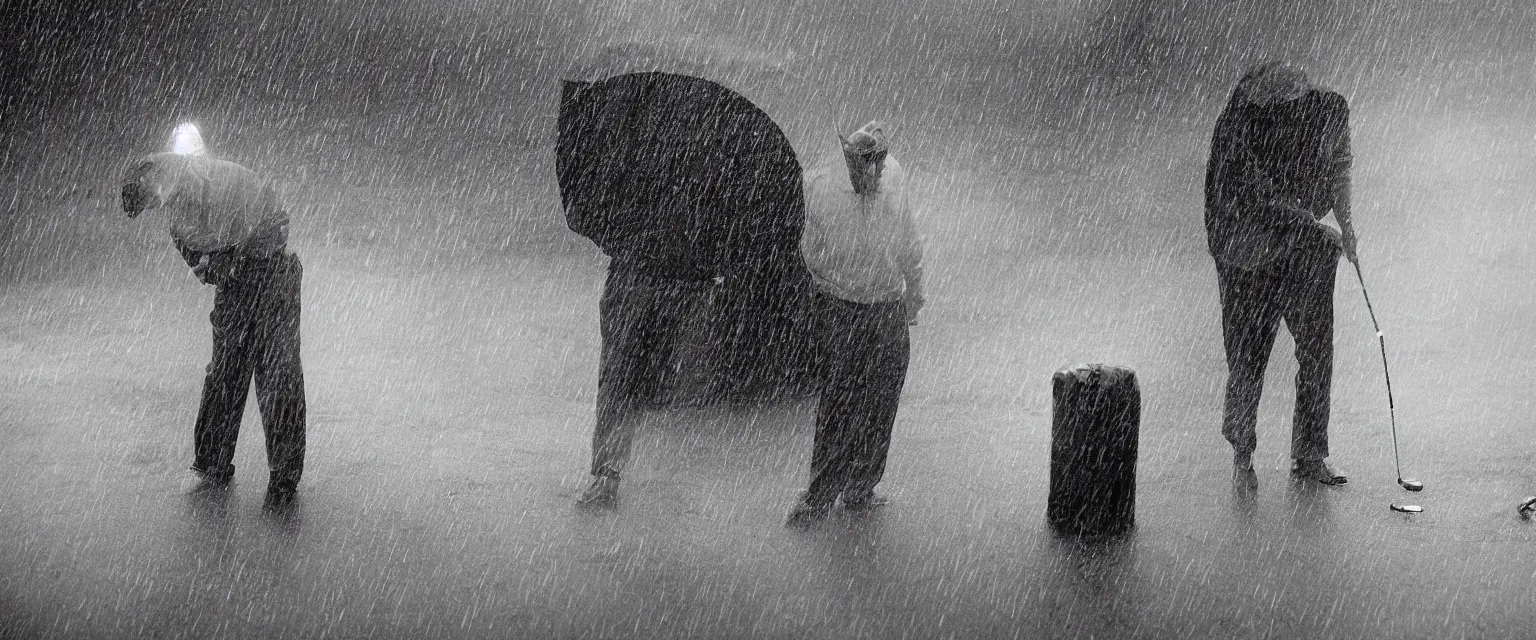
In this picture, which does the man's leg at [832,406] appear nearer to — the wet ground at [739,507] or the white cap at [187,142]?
the wet ground at [739,507]

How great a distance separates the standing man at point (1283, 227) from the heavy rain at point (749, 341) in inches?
13.6

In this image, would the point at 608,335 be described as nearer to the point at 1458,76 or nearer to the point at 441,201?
the point at 441,201

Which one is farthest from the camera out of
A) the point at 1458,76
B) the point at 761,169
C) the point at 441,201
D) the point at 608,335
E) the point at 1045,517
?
the point at 441,201

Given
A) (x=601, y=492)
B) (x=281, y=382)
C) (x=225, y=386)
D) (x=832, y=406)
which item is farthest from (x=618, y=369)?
(x=225, y=386)

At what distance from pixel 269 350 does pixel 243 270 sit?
0.35m

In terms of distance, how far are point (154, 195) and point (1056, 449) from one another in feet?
12.8

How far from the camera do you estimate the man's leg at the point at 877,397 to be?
5152 millimetres

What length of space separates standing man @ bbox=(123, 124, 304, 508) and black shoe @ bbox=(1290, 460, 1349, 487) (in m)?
4.31

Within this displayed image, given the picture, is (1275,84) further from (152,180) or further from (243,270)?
(152,180)

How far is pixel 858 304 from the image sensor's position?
5.12 m

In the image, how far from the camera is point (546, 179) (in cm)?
1358

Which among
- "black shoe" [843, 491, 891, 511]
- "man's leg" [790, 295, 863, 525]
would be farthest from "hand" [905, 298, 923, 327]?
"black shoe" [843, 491, 891, 511]

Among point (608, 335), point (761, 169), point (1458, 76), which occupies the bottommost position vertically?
point (608, 335)

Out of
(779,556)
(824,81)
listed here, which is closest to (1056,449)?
(779,556)
